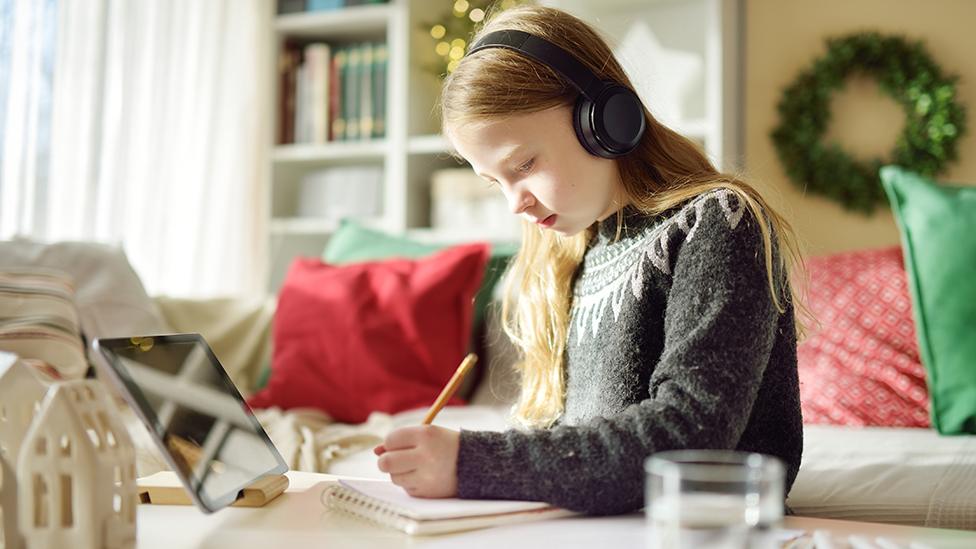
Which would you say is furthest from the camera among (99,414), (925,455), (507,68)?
(925,455)

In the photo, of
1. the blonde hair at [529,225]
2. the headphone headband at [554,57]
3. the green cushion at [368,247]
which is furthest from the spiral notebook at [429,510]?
the green cushion at [368,247]

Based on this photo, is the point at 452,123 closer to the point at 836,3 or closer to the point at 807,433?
the point at 807,433

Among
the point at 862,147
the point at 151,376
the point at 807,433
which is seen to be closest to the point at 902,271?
the point at 807,433

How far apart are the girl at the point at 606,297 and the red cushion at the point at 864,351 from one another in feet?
2.29

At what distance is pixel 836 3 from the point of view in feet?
8.31

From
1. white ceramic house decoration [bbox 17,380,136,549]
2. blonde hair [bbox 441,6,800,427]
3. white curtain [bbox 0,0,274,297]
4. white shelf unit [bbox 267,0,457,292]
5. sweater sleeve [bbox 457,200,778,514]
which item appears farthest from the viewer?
white shelf unit [bbox 267,0,457,292]

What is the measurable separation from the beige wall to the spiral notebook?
1736 mm

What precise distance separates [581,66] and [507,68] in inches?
3.2

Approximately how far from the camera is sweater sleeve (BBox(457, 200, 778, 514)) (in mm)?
756

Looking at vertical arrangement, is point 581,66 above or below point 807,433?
above

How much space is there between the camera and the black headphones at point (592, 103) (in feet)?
3.14

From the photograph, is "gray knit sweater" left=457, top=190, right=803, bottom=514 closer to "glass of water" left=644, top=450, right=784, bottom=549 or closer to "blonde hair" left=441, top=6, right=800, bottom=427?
"blonde hair" left=441, top=6, right=800, bottom=427

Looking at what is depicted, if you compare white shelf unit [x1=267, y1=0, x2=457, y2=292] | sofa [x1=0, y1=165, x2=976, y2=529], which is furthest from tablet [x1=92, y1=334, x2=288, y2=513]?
white shelf unit [x1=267, y1=0, x2=457, y2=292]

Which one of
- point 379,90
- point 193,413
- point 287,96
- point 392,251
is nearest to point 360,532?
point 193,413
